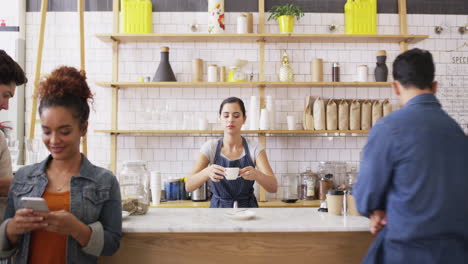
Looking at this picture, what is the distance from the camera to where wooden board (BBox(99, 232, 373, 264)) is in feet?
6.25

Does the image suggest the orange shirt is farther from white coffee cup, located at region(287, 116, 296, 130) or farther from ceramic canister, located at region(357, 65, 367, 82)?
ceramic canister, located at region(357, 65, 367, 82)

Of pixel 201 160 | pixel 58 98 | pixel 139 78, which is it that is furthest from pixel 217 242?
Result: pixel 139 78

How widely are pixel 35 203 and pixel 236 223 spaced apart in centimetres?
92

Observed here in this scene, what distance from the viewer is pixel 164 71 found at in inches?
164

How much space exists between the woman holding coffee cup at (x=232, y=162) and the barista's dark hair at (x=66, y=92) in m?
1.38

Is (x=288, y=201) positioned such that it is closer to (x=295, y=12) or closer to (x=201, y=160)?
(x=201, y=160)

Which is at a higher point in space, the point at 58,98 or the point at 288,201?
the point at 58,98

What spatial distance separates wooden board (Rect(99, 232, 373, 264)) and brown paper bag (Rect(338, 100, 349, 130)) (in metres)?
2.39

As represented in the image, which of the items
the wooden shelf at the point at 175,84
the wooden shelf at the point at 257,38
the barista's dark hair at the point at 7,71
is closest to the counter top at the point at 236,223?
the barista's dark hair at the point at 7,71

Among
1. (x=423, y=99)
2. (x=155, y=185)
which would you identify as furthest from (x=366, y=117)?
(x=423, y=99)

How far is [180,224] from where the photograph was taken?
6.18 ft

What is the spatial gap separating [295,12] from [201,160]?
198 cm

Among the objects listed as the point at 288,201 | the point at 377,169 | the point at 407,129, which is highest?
the point at 407,129

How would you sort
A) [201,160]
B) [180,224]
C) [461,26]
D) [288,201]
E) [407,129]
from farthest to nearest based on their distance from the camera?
[461,26] < [288,201] < [201,160] < [180,224] < [407,129]
